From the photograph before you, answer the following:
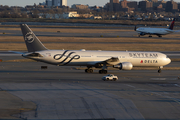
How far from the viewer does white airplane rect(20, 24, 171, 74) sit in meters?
42.6

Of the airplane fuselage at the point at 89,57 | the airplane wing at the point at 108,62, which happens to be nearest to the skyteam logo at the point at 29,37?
the airplane fuselage at the point at 89,57

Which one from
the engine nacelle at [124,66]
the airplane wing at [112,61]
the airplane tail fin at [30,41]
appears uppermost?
the airplane tail fin at [30,41]

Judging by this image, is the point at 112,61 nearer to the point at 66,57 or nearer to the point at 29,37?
the point at 66,57

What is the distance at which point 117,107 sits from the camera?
25984 millimetres

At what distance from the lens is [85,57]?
144 feet

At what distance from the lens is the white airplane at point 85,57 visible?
4259 centimetres

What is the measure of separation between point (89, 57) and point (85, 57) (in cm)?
64

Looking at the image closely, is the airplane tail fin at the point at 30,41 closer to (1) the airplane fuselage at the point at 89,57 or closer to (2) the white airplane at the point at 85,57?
(2) the white airplane at the point at 85,57

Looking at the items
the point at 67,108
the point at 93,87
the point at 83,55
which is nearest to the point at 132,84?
the point at 93,87

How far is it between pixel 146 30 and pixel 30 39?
278ft

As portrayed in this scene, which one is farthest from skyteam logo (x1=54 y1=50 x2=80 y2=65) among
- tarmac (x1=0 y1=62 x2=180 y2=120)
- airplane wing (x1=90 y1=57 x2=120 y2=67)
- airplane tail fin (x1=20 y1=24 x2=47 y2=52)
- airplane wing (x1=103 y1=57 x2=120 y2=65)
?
airplane wing (x1=103 y1=57 x2=120 y2=65)

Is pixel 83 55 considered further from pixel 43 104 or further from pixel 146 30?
pixel 146 30

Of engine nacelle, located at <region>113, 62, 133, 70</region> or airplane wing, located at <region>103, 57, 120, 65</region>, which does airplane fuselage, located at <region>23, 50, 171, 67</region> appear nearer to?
airplane wing, located at <region>103, 57, 120, 65</region>

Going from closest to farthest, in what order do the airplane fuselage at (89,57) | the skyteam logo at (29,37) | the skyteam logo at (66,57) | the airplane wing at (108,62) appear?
the airplane fuselage at (89,57) < the skyteam logo at (66,57) < the skyteam logo at (29,37) < the airplane wing at (108,62)
